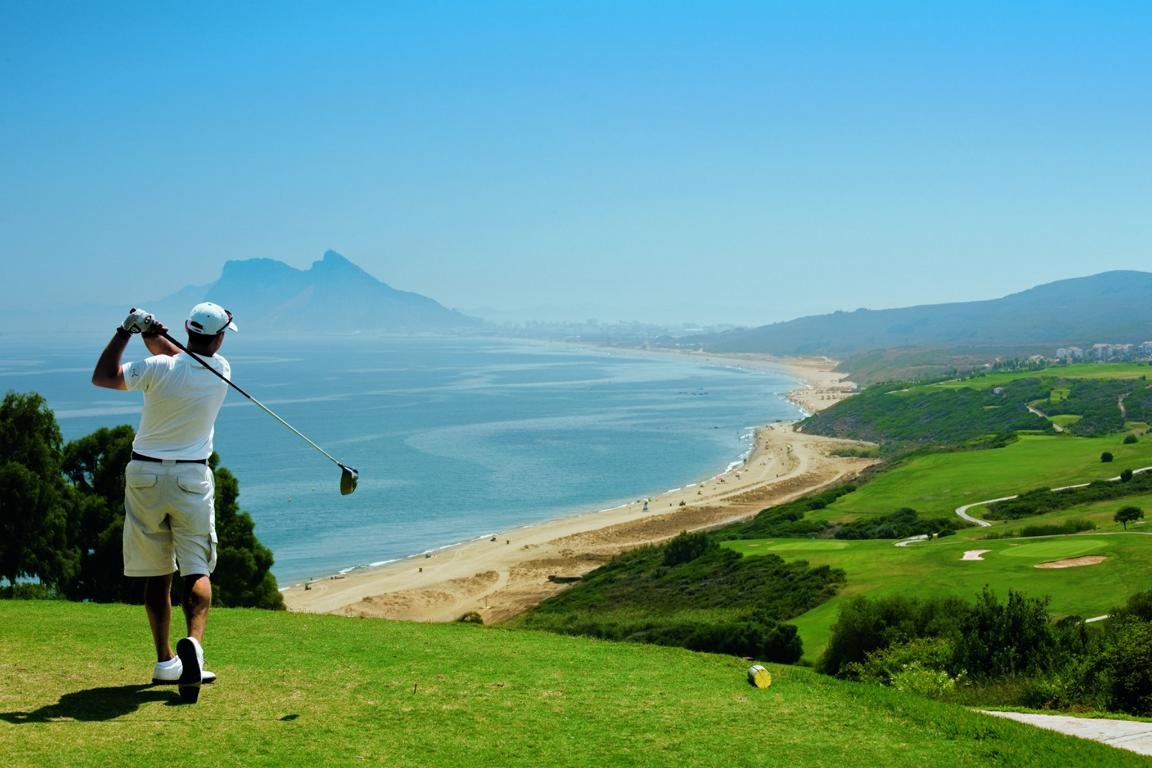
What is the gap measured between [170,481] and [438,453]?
95049 mm

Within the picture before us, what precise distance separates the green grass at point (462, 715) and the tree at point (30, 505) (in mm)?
12523

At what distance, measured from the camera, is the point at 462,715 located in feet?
20.3

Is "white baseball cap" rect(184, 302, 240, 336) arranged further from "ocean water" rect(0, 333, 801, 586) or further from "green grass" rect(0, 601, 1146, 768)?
"ocean water" rect(0, 333, 801, 586)

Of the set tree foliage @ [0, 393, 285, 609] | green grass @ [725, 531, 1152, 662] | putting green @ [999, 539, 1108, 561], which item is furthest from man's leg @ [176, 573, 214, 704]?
putting green @ [999, 539, 1108, 561]

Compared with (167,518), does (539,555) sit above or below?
below

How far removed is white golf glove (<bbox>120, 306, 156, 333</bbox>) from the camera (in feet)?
19.8

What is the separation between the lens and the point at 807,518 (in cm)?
5647

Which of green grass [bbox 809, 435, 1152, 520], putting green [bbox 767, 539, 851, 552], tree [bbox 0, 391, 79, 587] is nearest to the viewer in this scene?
tree [bbox 0, 391, 79, 587]

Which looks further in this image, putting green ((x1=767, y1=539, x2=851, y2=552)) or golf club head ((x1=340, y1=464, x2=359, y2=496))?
putting green ((x1=767, y1=539, x2=851, y2=552))

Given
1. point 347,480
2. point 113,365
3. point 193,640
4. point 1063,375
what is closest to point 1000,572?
point 347,480

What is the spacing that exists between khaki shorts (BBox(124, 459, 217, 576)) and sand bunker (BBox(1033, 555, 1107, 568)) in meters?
27.1

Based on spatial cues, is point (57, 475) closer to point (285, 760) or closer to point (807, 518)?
point (285, 760)

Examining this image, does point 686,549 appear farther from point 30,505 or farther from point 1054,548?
point 30,505

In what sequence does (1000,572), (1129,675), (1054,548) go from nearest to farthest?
(1129,675) < (1000,572) < (1054,548)
